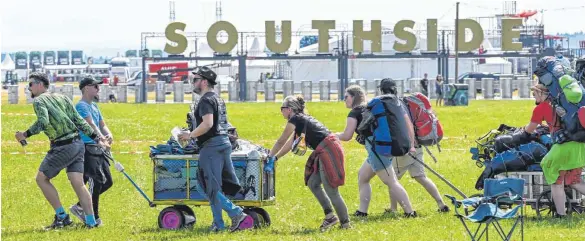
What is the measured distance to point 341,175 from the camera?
13664 millimetres

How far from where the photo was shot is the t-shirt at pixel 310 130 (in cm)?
1378

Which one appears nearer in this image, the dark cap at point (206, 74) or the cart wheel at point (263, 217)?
the dark cap at point (206, 74)

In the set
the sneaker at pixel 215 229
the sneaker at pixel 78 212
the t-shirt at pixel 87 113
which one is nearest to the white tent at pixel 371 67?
the t-shirt at pixel 87 113

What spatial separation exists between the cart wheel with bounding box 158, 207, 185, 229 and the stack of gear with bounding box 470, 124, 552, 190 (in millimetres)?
3378

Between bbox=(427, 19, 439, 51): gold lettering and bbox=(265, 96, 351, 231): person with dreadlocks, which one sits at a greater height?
bbox=(427, 19, 439, 51): gold lettering

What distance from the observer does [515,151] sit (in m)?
14.6

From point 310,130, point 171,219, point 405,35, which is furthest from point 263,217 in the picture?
point 405,35

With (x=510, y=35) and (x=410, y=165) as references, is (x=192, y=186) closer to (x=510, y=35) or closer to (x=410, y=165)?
(x=410, y=165)

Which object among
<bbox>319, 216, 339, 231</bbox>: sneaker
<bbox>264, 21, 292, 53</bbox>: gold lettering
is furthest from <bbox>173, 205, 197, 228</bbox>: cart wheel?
<bbox>264, 21, 292, 53</bbox>: gold lettering

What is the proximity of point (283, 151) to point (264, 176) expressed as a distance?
466 mm

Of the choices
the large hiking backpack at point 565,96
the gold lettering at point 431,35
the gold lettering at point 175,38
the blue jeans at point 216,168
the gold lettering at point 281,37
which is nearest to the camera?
the blue jeans at point 216,168

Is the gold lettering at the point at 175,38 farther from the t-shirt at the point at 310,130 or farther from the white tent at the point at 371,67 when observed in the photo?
the t-shirt at the point at 310,130

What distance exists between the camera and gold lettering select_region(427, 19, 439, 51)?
235 feet

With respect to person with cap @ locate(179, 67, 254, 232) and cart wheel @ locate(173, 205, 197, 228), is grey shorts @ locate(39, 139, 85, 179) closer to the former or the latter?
cart wheel @ locate(173, 205, 197, 228)
